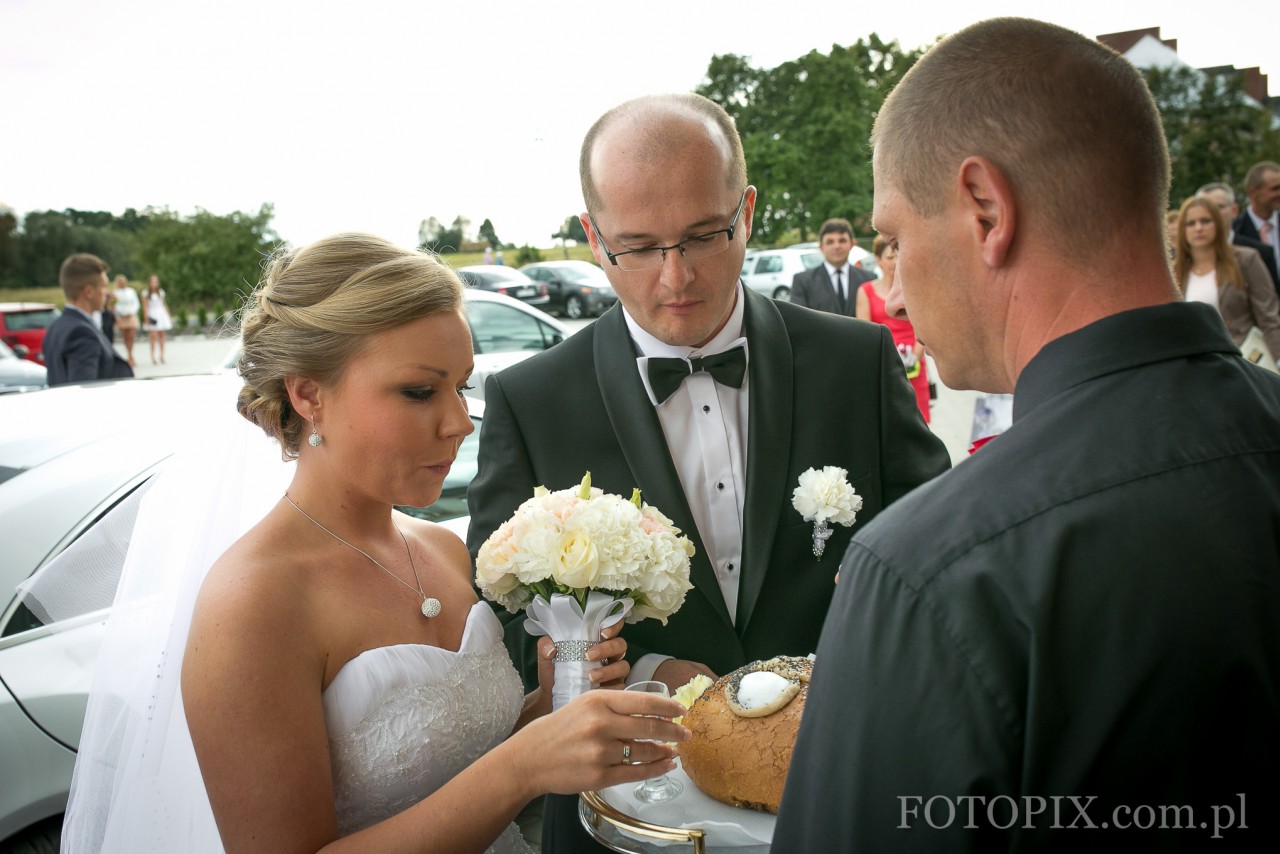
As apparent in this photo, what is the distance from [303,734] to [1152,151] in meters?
1.74

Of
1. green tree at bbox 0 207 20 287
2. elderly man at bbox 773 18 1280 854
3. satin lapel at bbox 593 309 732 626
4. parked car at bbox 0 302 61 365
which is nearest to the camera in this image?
elderly man at bbox 773 18 1280 854

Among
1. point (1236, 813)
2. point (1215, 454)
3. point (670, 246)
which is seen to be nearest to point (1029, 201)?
point (1215, 454)

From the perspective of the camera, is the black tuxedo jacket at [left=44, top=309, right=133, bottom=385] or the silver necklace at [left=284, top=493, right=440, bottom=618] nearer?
the silver necklace at [left=284, top=493, right=440, bottom=618]

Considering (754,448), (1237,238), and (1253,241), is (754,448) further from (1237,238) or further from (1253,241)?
(1237,238)

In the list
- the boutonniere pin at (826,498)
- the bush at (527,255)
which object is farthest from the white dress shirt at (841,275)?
the bush at (527,255)

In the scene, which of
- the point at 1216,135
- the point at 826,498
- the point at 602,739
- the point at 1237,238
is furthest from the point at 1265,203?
the point at 1216,135

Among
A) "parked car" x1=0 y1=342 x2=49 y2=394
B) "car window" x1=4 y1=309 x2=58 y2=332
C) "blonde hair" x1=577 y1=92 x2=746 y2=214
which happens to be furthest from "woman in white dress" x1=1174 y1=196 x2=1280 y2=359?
"car window" x1=4 y1=309 x2=58 y2=332

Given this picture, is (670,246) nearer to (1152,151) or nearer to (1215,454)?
(1152,151)

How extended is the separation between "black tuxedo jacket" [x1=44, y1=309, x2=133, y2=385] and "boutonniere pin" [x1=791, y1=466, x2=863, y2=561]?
7.09 meters

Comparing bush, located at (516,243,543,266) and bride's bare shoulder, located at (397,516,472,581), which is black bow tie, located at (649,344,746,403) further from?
bush, located at (516,243,543,266)

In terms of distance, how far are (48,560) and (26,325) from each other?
17.4m

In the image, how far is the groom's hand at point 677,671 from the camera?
2.29 m

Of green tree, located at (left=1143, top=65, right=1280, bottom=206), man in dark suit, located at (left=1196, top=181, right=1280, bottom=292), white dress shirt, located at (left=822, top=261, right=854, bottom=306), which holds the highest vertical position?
green tree, located at (left=1143, top=65, right=1280, bottom=206)

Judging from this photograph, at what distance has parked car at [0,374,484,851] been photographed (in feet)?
9.59
